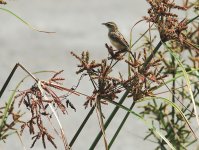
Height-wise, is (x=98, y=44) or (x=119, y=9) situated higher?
(x=119, y=9)

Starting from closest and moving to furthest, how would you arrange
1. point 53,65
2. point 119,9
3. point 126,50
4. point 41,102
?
point 41,102 < point 126,50 < point 53,65 < point 119,9

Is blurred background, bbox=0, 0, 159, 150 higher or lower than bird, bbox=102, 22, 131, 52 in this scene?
higher

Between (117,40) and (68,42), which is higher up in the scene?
(68,42)

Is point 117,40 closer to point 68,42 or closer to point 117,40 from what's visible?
point 117,40

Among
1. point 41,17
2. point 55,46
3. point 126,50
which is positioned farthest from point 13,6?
point 126,50

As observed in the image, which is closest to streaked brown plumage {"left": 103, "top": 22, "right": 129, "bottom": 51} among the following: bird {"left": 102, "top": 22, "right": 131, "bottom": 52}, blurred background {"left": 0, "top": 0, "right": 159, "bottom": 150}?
bird {"left": 102, "top": 22, "right": 131, "bottom": 52}

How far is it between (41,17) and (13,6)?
0.59 meters

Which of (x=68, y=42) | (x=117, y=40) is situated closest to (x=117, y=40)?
(x=117, y=40)

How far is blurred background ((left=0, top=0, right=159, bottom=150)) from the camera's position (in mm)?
6307

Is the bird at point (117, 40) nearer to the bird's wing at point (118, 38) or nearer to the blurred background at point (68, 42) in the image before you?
the bird's wing at point (118, 38)

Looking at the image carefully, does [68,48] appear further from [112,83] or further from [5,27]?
[112,83]

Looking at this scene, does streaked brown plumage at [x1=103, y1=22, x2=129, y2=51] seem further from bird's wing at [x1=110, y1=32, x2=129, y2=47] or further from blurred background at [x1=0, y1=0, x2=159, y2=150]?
blurred background at [x1=0, y1=0, x2=159, y2=150]

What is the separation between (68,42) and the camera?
26.3 ft

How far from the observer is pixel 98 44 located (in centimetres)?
815
